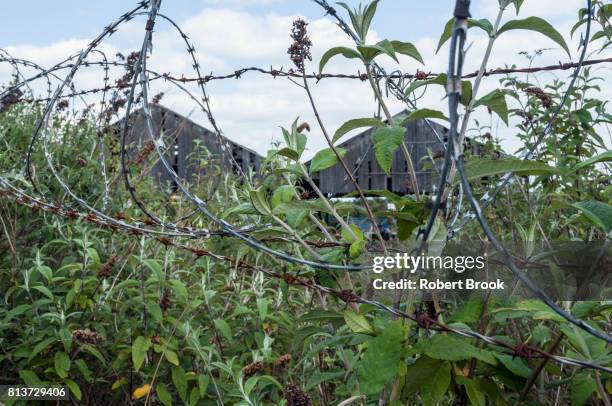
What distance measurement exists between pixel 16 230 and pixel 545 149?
273cm

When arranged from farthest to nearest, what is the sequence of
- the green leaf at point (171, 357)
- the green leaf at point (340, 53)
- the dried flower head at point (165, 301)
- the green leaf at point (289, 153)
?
the dried flower head at point (165, 301) < the green leaf at point (171, 357) < the green leaf at point (289, 153) < the green leaf at point (340, 53)

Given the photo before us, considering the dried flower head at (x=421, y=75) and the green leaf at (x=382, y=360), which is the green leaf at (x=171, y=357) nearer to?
the green leaf at (x=382, y=360)

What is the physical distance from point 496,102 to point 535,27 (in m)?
0.21

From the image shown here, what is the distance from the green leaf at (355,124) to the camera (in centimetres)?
184

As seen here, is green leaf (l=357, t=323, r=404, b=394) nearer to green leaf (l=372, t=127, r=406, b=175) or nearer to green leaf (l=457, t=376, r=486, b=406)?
green leaf (l=457, t=376, r=486, b=406)

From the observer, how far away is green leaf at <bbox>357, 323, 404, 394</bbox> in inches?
67.0

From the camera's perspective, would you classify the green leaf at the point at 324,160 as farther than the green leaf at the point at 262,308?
No

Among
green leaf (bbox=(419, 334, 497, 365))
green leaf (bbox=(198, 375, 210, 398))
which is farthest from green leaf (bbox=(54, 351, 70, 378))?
green leaf (bbox=(419, 334, 497, 365))

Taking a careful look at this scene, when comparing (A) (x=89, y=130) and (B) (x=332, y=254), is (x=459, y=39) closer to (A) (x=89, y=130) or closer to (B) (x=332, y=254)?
(B) (x=332, y=254)

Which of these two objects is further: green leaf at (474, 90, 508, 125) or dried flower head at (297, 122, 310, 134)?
dried flower head at (297, 122, 310, 134)

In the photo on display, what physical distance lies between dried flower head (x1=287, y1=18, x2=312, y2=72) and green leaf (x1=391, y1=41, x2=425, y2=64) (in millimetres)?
297

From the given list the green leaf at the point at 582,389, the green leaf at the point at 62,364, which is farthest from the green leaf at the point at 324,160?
the green leaf at the point at 62,364

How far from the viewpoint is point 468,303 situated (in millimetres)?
1834

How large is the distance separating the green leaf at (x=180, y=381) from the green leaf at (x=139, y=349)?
0.16 metres
